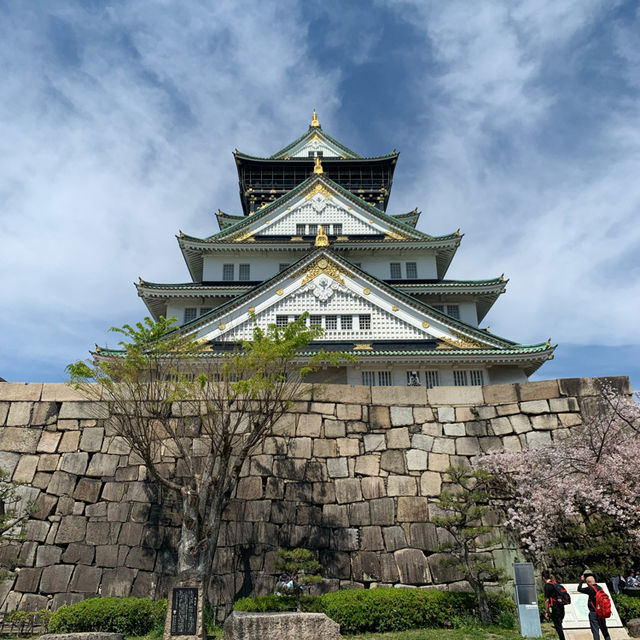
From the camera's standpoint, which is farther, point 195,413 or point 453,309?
point 453,309

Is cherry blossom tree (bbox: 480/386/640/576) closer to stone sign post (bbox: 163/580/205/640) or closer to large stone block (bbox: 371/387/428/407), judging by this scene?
large stone block (bbox: 371/387/428/407)

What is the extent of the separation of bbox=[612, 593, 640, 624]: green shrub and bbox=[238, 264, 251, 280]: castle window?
2166 cm

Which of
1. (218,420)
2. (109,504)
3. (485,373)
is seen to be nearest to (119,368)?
(218,420)

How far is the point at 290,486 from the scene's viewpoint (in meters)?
13.5

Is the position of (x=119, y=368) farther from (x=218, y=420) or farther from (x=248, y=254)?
(x=248, y=254)

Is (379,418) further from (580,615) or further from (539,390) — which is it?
(580,615)

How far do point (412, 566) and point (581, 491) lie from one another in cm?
411

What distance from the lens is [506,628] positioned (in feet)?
34.1

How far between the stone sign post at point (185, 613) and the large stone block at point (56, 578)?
13.7ft

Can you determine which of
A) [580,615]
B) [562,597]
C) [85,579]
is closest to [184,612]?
[85,579]

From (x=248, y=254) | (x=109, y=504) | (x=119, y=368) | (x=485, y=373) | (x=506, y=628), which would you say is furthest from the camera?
(x=248, y=254)

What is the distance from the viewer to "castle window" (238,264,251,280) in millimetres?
28484

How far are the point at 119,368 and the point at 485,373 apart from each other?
48.8ft

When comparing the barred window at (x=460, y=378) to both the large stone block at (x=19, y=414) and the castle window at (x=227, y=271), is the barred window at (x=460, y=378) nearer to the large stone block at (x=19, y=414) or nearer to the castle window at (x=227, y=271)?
the castle window at (x=227, y=271)
